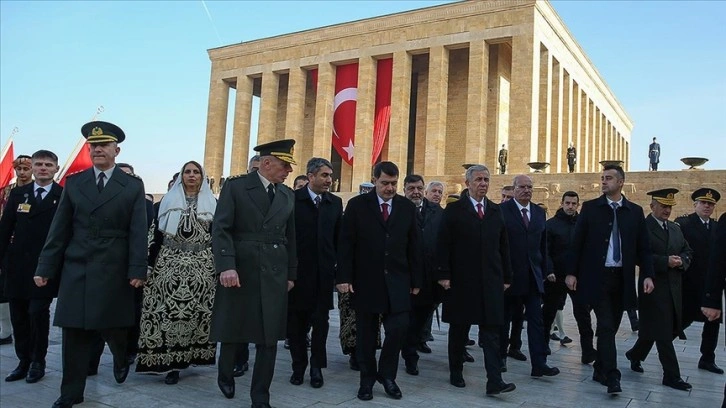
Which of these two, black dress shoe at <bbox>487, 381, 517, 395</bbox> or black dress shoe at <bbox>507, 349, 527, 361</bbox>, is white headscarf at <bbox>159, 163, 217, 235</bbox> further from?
black dress shoe at <bbox>507, 349, 527, 361</bbox>

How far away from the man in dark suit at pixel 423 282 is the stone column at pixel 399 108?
21.0 m

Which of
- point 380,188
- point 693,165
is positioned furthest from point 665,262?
point 693,165

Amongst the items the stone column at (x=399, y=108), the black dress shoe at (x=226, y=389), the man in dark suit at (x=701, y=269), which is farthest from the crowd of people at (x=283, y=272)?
the stone column at (x=399, y=108)

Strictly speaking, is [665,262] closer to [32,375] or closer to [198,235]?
[198,235]

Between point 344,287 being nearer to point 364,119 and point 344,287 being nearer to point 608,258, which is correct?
point 608,258

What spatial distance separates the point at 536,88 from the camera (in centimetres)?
2502

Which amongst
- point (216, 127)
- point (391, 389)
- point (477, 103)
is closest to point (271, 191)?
point (391, 389)

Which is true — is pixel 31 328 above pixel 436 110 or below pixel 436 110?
below

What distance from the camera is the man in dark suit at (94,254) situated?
3.90 meters

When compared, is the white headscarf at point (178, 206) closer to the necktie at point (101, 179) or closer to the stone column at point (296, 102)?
the necktie at point (101, 179)

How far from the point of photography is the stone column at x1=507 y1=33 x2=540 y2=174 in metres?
24.3

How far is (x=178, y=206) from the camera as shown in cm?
477

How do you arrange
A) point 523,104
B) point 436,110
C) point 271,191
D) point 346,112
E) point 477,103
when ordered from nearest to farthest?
point 271,191 < point 523,104 < point 477,103 < point 436,110 < point 346,112

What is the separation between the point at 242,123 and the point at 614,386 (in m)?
30.9
